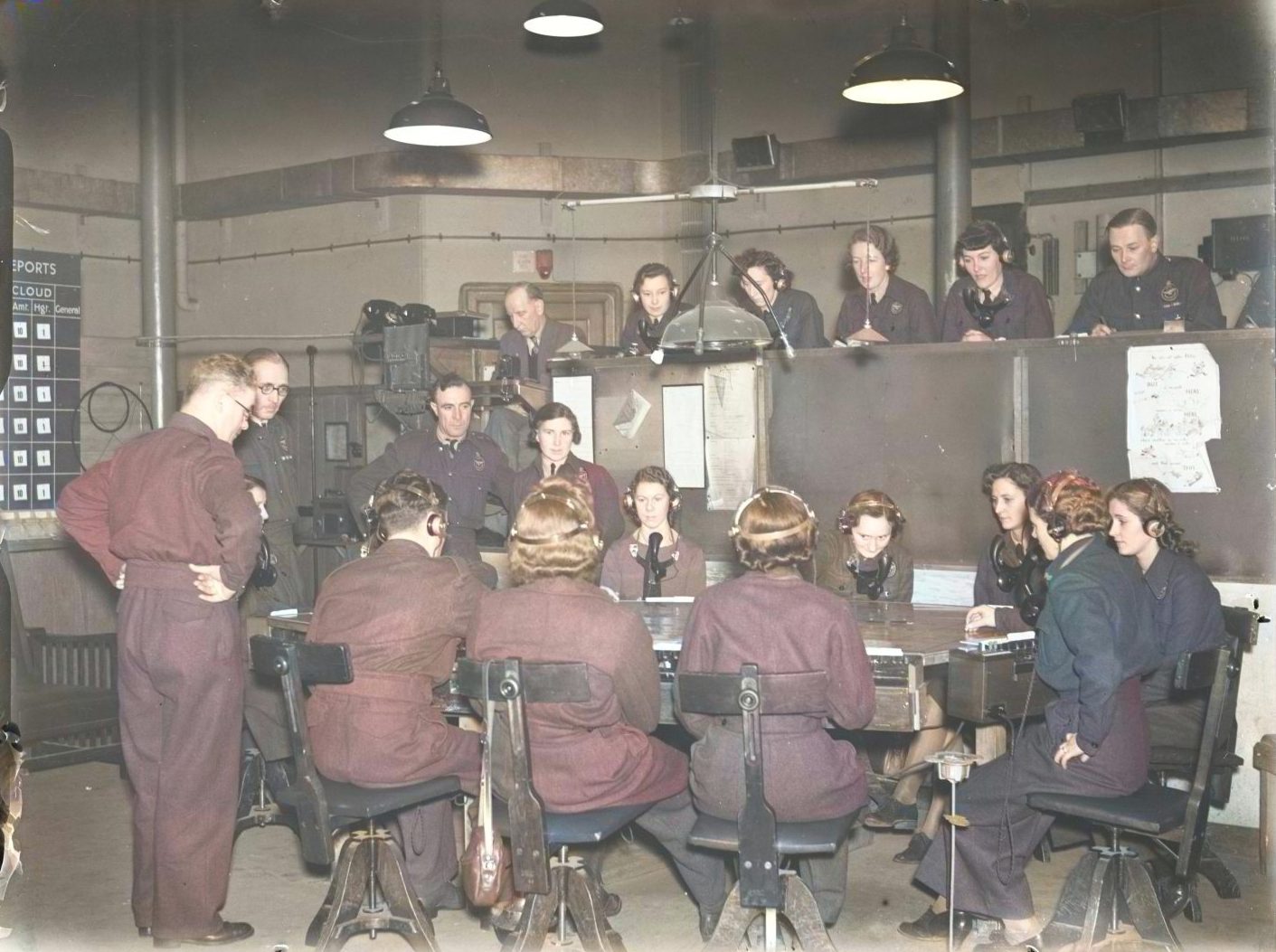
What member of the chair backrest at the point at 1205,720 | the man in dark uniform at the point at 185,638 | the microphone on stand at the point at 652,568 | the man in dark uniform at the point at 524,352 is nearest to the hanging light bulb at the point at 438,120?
the man in dark uniform at the point at 524,352

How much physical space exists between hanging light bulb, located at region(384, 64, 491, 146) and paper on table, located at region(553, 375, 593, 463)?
1787 mm

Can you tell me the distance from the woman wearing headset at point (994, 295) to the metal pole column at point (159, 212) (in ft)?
25.2

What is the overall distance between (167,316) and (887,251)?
781 centimetres

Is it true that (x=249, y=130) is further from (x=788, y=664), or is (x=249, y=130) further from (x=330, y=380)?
(x=788, y=664)

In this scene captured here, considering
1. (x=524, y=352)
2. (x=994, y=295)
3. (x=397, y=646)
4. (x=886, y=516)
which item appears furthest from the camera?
(x=524, y=352)

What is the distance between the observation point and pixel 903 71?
650cm

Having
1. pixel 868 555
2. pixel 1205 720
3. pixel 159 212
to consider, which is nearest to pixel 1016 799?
pixel 1205 720

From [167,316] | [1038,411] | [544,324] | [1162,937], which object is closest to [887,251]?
[1038,411]

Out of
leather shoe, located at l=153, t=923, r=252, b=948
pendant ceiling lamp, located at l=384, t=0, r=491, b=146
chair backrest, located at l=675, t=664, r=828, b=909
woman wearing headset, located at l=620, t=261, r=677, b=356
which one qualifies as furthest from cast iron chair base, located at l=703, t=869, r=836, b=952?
pendant ceiling lamp, located at l=384, t=0, r=491, b=146

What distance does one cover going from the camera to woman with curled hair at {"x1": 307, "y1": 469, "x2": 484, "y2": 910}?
402cm

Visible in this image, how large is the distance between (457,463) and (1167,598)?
319cm

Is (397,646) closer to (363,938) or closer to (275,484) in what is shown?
(363,938)

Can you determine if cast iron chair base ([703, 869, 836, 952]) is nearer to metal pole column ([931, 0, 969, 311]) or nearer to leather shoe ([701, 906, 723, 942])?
leather shoe ([701, 906, 723, 942])

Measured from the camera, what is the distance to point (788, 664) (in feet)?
12.1
